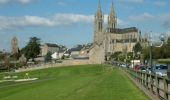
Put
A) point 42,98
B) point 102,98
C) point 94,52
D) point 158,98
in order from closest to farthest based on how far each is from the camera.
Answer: point 158,98
point 102,98
point 42,98
point 94,52

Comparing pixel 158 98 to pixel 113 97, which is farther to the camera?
pixel 113 97

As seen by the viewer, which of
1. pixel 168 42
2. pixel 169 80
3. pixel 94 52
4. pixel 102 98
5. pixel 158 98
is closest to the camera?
pixel 169 80

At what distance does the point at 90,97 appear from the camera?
2184 cm

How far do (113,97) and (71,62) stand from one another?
15473 centimetres

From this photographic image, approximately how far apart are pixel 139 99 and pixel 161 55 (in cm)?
12444

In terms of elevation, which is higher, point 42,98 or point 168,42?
point 168,42

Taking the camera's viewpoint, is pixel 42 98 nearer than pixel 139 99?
No

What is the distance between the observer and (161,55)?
142 metres

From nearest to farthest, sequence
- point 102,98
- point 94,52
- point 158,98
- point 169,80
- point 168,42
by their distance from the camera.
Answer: point 169,80 → point 158,98 → point 102,98 → point 168,42 → point 94,52

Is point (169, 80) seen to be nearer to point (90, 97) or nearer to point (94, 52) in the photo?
point (90, 97)

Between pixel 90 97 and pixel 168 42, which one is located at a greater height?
pixel 168 42

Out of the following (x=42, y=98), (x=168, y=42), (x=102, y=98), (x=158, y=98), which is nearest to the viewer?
(x=158, y=98)

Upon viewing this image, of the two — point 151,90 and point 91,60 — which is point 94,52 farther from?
point 151,90

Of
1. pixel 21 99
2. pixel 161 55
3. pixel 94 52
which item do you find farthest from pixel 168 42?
pixel 21 99
